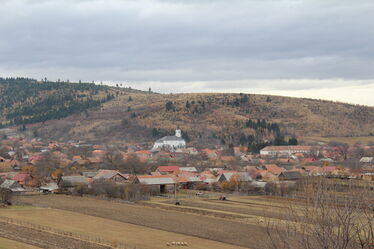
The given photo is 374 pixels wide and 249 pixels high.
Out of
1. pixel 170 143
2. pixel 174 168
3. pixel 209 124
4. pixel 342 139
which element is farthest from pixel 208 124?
pixel 174 168

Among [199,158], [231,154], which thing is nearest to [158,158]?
[199,158]

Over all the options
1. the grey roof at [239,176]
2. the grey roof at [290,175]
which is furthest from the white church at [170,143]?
the grey roof at [239,176]

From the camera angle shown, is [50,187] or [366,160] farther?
[366,160]

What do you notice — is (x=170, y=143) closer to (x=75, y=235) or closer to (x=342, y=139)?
(x=342, y=139)

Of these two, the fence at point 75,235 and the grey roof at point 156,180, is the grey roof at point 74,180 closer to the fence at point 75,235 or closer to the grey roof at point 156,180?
the grey roof at point 156,180

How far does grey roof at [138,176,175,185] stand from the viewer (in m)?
70.9

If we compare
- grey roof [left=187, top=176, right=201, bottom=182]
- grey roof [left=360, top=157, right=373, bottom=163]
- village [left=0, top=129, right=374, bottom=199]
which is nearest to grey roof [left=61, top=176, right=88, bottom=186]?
village [left=0, top=129, right=374, bottom=199]

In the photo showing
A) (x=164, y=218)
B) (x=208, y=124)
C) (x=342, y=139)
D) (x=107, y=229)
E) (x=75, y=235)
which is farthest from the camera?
(x=208, y=124)

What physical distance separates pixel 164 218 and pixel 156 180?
25998mm

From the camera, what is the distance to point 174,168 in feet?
289

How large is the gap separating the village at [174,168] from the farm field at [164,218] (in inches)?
270

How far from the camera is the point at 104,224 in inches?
1698

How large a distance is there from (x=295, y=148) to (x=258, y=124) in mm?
37650

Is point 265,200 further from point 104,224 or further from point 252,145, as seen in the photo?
point 252,145
